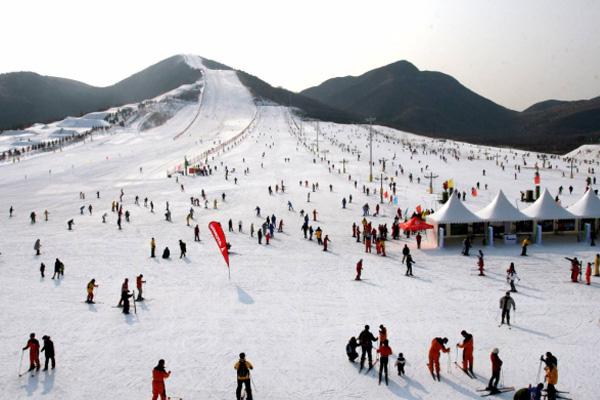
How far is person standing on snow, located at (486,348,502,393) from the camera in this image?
31.0 ft

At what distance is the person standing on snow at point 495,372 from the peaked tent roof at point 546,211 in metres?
14.4

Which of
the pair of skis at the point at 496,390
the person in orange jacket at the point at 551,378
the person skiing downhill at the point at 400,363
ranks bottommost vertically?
the pair of skis at the point at 496,390

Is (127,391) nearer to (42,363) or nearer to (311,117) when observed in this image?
(42,363)

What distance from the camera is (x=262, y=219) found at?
97.9 feet

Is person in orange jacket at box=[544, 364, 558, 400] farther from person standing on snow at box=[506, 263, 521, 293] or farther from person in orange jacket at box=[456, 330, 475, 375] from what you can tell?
person standing on snow at box=[506, 263, 521, 293]

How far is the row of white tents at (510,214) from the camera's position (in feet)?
72.8

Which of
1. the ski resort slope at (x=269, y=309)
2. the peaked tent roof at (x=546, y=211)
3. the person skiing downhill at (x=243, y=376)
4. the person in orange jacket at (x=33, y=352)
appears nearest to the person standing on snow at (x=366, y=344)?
the ski resort slope at (x=269, y=309)

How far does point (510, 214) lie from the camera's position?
2231 cm

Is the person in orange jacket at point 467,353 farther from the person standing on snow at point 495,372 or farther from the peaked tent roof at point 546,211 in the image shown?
the peaked tent roof at point 546,211

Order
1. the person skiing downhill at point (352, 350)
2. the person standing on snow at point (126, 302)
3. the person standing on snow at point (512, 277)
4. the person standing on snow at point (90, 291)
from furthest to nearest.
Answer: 1. the person standing on snow at point (512, 277)
2. the person standing on snow at point (90, 291)
3. the person standing on snow at point (126, 302)
4. the person skiing downhill at point (352, 350)

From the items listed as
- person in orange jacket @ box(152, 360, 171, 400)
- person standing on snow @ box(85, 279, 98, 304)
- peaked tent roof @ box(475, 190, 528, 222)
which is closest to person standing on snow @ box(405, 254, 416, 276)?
peaked tent roof @ box(475, 190, 528, 222)

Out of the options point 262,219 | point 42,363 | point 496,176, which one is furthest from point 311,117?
point 42,363

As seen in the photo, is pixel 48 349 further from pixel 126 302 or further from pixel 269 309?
pixel 269 309

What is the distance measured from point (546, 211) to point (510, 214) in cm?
163
